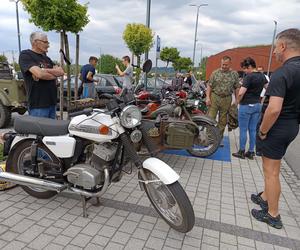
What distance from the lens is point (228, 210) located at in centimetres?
345

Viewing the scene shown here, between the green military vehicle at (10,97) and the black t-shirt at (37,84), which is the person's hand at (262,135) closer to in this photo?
the black t-shirt at (37,84)

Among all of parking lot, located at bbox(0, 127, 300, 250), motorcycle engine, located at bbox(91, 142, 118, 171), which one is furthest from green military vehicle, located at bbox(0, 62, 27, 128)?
motorcycle engine, located at bbox(91, 142, 118, 171)

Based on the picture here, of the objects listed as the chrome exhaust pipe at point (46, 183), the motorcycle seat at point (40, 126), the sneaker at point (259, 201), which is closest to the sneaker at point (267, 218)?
the sneaker at point (259, 201)

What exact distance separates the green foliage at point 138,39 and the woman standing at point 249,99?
798 cm

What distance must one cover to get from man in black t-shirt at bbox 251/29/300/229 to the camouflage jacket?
2.83m

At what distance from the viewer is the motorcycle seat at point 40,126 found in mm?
3039

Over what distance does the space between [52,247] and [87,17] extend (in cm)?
552

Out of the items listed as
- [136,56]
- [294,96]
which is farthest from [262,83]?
[136,56]

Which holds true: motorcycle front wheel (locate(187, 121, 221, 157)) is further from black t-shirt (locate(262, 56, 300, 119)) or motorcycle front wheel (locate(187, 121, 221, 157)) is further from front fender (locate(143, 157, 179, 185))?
front fender (locate(143, 157, 179, 185))

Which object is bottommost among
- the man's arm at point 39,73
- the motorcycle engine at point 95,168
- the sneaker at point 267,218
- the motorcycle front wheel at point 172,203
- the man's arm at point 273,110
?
the sneaker at point 267,218

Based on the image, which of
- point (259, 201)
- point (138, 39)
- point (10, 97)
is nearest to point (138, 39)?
point (138, 39)

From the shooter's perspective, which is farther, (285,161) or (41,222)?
(285,161)

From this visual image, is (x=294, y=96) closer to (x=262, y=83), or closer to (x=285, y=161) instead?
(x=262, y=83)

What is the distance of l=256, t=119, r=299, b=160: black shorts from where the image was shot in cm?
293
